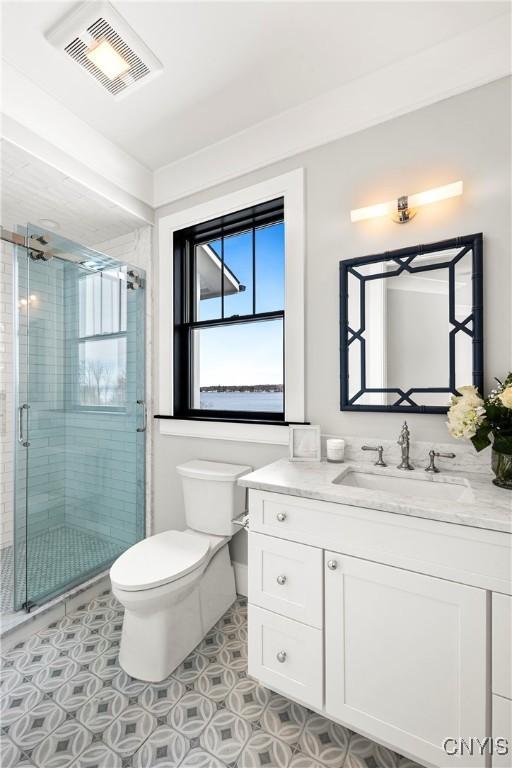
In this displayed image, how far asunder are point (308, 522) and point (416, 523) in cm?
36

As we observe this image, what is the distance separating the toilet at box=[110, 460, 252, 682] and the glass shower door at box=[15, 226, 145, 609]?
635 millimetres

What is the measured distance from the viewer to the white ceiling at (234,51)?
1380 mm

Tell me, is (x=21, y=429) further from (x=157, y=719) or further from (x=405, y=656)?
(x=405, y=656)

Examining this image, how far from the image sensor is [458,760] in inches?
39.3

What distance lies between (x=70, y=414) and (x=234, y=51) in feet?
6.60

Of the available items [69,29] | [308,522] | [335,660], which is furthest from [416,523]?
[69,29]

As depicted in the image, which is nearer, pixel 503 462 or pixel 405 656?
pixel 405 656

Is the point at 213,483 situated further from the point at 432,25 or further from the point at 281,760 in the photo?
the point at 432,25

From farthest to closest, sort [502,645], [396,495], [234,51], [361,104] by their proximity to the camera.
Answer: [361,104], [234,51], [396,495], [502,645]

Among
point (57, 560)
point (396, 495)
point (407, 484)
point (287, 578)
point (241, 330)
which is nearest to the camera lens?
point (396, 495)

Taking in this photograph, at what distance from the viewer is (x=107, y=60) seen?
61.6 inches

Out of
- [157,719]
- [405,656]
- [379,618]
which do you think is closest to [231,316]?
[379,618]

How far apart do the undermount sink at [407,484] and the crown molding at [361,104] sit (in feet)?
5.33

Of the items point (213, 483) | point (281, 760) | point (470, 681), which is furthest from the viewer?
point (213, 483)
